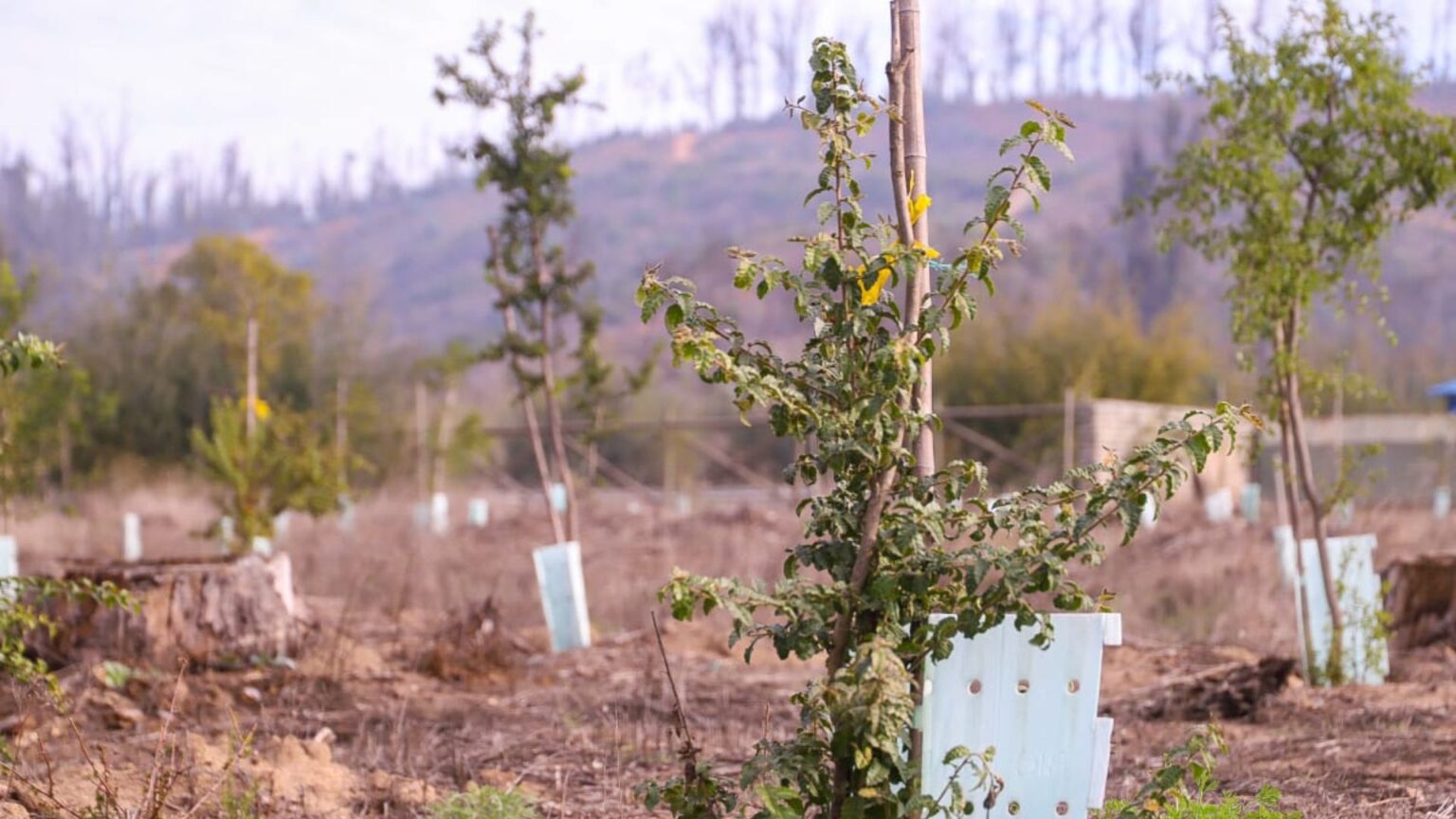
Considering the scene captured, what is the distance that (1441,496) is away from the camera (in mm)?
17719

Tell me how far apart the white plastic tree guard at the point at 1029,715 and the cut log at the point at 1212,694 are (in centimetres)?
332

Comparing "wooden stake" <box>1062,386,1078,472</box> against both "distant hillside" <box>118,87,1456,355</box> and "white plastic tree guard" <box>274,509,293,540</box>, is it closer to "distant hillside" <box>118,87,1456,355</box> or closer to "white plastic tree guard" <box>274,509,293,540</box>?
"white plastic tree guard" <box>274,509,293,540</box>

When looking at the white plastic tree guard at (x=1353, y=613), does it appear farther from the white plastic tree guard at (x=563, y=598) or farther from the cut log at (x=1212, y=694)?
the white plastic tree guard at (x=563, y=598)

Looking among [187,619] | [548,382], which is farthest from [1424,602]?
[187,619]

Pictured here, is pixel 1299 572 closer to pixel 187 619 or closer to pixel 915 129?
pixel 915 129

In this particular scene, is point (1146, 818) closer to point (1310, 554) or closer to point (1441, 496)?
point (1310, 554)

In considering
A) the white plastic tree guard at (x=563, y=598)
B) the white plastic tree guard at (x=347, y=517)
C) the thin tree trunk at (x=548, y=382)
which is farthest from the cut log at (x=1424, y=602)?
the white plastic tree guard at (x=347, y=517)

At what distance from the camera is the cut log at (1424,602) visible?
8.25 metres

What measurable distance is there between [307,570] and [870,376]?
10.5m

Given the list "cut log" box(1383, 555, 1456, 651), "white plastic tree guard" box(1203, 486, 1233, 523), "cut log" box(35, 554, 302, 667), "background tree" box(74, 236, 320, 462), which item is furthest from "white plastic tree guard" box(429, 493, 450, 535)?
"cut log" box(1383, 555, 1456, 651)

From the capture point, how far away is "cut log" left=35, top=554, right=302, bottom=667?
7359 mm

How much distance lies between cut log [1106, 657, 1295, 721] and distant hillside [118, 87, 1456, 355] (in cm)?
3769

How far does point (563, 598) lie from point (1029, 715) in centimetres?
587

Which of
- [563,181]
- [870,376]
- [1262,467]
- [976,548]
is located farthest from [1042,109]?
[1262,467]
